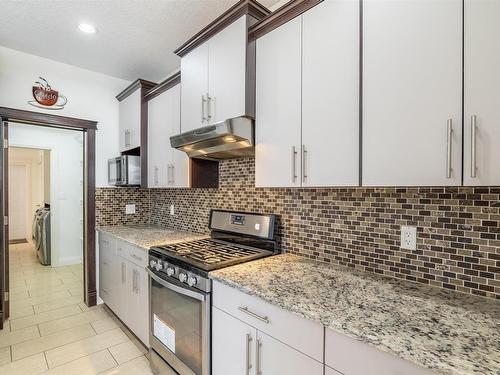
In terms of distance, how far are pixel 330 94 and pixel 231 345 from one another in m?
1.33

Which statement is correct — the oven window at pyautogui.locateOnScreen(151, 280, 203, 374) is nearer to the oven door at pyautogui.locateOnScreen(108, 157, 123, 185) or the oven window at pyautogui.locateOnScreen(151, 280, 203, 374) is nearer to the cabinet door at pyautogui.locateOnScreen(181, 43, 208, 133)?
the cabinet door at pyautogui.locateOnScreen(181, 43, 208, 133)

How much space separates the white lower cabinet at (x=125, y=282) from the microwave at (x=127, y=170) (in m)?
0.60

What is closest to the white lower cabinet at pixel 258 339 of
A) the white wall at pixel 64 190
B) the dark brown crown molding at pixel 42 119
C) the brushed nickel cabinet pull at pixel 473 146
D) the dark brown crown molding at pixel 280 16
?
the brushed nickel cabinet pull at pixel 473 146

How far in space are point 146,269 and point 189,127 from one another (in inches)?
44.3

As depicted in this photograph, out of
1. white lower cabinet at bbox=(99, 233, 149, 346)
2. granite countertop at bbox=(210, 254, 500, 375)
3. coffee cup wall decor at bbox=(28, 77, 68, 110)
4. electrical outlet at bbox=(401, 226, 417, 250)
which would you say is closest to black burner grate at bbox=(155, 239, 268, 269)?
granite countertop at bbox=(210, 254, 500, 375)

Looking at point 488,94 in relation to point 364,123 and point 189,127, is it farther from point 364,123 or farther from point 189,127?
point 189,127

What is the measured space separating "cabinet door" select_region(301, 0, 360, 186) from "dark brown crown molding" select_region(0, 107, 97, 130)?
2.66 meters

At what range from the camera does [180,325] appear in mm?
1699

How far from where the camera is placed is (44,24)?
86.9 inches

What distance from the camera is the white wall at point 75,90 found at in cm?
264

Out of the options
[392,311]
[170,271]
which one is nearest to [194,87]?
[170,271]

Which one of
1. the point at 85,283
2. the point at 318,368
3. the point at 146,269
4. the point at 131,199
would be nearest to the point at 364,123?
the point at 318,368

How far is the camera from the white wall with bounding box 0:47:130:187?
8.66ft

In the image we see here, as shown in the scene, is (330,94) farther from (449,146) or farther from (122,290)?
(122,290)
